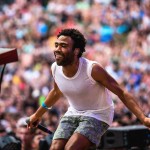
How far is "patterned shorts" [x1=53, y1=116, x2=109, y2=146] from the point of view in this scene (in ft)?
26.0

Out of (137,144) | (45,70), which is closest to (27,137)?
(137,144)

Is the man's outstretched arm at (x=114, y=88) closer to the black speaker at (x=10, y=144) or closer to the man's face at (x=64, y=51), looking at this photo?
the man's face at (x=64, y=51)

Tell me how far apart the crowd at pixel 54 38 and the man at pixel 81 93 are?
188 inches

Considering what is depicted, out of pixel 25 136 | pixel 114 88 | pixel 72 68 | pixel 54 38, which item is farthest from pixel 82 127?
pixel 54 38

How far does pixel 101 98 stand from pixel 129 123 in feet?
14.3

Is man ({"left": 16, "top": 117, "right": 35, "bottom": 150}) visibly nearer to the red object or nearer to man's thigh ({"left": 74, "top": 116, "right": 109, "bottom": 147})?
man's thigh ({"left": 74, "top": 116, "right": 109, "bottom": 147})

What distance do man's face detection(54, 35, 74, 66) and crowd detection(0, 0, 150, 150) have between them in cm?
502

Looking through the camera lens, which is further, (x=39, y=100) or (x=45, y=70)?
(x=45, y=70)

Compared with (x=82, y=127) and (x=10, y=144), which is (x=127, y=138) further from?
(x=82, y=127)

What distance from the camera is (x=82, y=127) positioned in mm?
7930

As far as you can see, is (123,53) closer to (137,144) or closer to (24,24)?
(24,24)

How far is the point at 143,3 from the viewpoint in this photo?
58.9 feet

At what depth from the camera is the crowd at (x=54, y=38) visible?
15172mm

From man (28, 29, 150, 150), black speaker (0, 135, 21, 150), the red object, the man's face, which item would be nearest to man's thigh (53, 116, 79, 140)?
man (28, 29, 150, 150)
